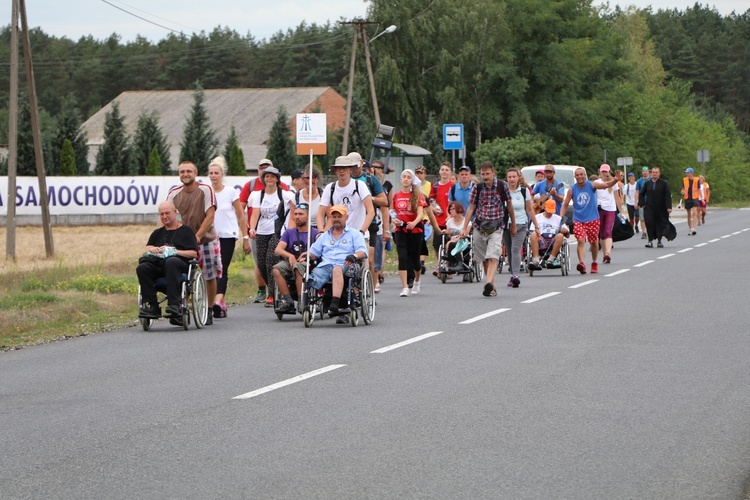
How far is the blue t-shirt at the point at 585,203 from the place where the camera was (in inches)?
891

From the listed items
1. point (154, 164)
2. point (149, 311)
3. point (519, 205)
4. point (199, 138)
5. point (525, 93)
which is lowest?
point (149, 311)

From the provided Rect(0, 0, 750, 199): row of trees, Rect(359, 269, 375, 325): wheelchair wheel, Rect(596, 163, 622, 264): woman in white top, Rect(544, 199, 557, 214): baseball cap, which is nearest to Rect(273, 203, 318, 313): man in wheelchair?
Rect(359, 269, 375, 325): wheelchair wheel

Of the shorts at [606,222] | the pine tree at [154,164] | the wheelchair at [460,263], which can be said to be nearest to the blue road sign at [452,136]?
the shorts at [606,222]

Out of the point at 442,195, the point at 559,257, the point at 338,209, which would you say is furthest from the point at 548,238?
the point at 338,209

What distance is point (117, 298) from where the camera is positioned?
1836 centimetres

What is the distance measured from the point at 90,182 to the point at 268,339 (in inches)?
1319

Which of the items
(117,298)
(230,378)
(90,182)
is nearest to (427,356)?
(230,378)

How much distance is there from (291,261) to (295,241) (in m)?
0.39

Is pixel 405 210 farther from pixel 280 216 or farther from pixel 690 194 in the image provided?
pixel 690 194

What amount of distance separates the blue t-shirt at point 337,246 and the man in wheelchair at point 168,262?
1.32 metres

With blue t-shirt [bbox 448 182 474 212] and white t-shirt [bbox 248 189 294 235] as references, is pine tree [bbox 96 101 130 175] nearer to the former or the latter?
blue t-shirt [bbox 448 182 474 212]

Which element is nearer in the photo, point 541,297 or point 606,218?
point 541,297

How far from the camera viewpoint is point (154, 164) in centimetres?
5891

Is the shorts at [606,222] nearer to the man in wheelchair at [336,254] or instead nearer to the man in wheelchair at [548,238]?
the man in wheelchair at [548,238]
